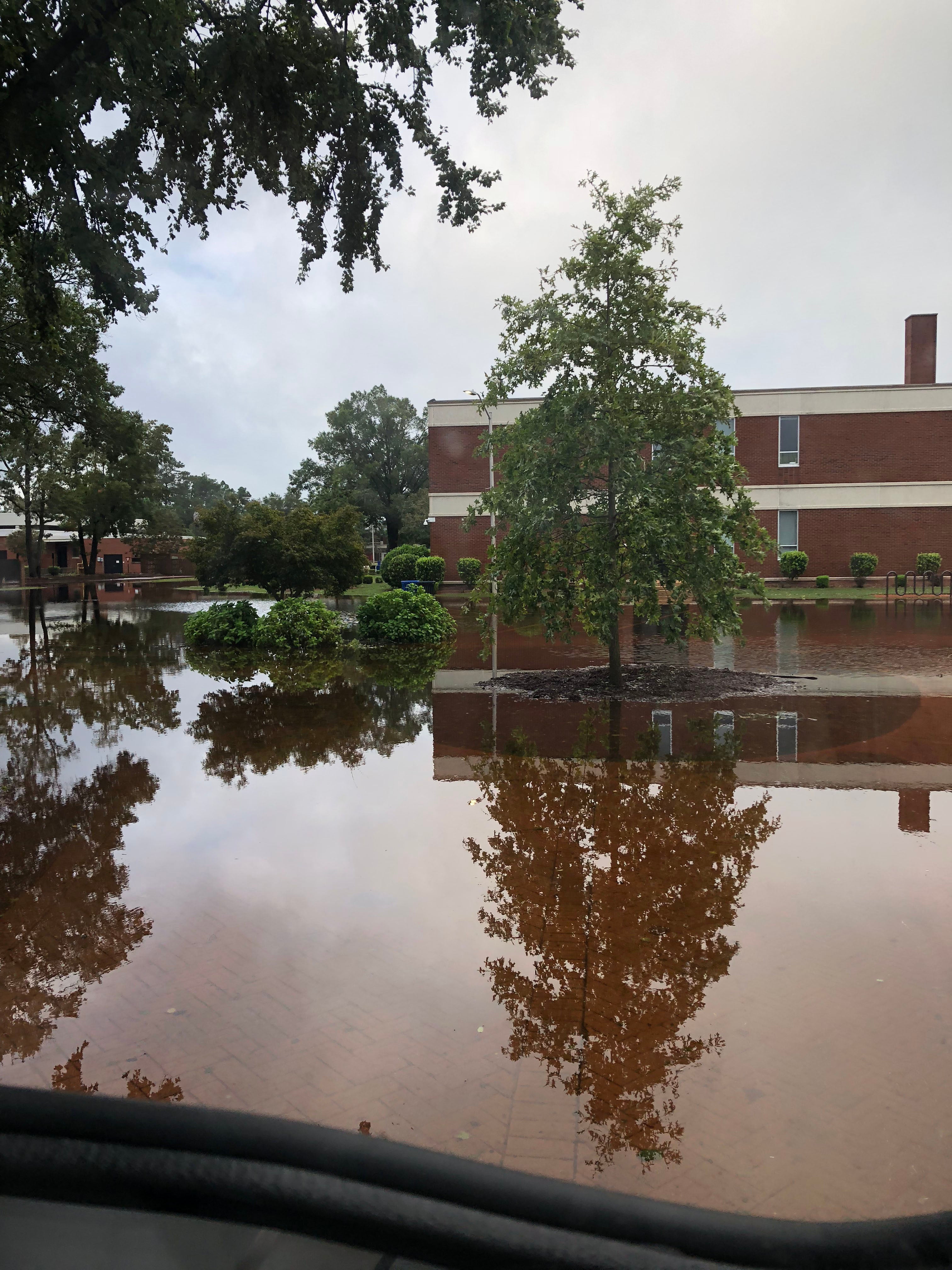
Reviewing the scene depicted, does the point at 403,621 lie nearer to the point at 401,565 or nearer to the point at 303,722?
the point at 303,722

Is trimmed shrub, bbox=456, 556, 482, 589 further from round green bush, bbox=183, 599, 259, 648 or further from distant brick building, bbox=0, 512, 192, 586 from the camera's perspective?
distant brick building, bbox=0, 512, 192, 586

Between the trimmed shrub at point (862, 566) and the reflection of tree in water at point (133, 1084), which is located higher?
the trimmed shrub at point (862, 566)

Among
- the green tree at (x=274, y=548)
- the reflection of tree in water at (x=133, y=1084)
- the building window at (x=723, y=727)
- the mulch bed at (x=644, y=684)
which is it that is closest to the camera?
the reflection of tree in water at (x=133, y=1084)

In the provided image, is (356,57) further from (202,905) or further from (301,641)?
(301,641)

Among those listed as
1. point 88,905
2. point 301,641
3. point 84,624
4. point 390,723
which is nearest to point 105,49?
point 88,905

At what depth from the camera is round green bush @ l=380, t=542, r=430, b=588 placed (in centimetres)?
3381

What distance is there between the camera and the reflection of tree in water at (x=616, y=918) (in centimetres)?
346

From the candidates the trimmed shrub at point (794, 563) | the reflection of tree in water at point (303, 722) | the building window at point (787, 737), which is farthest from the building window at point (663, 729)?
the trimmed shrub at point (794, 563)

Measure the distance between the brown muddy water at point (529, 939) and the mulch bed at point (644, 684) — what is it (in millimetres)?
1421

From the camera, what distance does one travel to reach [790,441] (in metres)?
33.4

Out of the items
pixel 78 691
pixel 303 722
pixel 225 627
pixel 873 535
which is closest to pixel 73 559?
pixel 873 535

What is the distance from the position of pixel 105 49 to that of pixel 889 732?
881cm

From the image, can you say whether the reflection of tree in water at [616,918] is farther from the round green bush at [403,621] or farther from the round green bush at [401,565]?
the round green bush at [401,565]

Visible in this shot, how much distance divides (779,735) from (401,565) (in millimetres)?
25534
